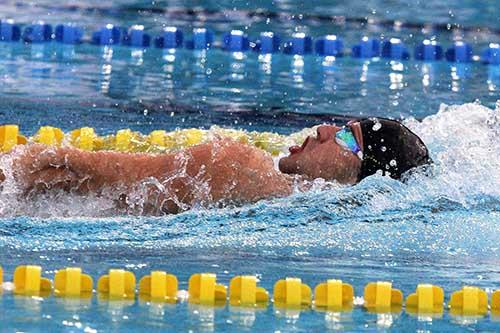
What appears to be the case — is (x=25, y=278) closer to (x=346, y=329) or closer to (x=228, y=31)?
(x=346, y=329)

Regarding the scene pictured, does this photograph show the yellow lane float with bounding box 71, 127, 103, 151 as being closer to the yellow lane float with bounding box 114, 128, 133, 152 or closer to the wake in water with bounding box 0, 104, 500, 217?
the yellow lane float with bounding box 114, 128, 133, 152

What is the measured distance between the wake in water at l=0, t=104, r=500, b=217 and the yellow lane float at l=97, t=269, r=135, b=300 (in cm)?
80

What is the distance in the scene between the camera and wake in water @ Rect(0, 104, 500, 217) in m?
4.35

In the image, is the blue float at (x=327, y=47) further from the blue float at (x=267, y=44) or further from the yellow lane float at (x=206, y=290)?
the yellow lane float at (x=206, y=290)

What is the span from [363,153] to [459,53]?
15.1 feet

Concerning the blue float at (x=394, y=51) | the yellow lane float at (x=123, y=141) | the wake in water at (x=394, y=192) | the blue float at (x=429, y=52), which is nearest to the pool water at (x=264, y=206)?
the wake in water at (x=394, y=192)

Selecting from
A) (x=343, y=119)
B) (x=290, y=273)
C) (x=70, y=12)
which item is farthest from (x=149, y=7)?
(x=290, y=273)

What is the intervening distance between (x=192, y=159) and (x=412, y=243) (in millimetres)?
811

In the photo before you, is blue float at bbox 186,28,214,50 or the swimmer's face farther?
blue float at bbox 186,28,214,50

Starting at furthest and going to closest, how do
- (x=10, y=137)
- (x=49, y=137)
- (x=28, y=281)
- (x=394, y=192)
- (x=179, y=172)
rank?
1. (x=49, y=137)
2. (x=10, y=137)
3. (x=394, y=192)
4. (x=179, y=172)
5. (x=28, y=281)

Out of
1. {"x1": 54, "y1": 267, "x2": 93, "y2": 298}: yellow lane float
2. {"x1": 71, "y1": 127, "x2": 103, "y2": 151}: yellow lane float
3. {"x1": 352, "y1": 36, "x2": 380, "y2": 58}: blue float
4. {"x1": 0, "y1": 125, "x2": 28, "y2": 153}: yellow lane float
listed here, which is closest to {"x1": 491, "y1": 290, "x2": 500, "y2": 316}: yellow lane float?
{"x1": 54, "y1": 267, "x2": 93, "y2": 298}: yellow lane float

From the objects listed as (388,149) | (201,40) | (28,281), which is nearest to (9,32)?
(201,40)

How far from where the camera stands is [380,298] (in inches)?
142

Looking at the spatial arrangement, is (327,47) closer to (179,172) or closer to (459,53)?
(459,53)
